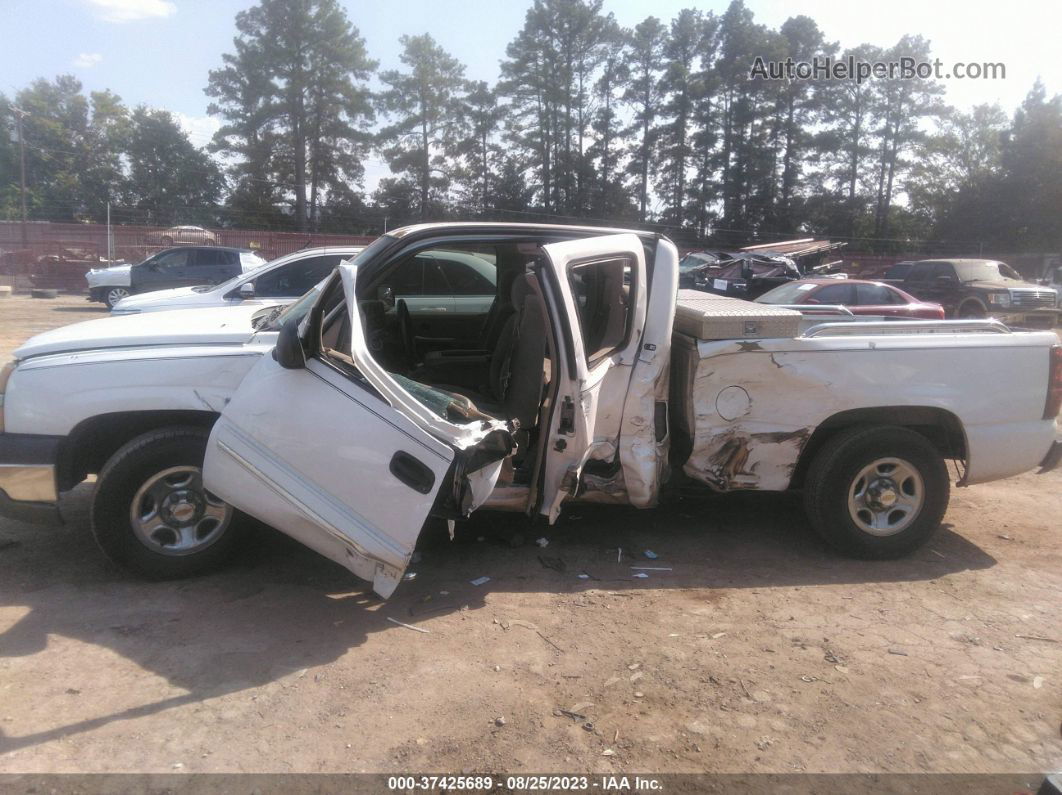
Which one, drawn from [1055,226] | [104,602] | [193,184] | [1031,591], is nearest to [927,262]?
[1031,591]

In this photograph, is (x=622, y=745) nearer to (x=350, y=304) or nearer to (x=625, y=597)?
(x=625, y=597)

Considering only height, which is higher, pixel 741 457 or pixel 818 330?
pixel 818 330

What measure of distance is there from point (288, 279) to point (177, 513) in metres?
6.17

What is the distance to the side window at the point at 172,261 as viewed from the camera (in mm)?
18016

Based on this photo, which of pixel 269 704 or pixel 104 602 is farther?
pixel 104 602

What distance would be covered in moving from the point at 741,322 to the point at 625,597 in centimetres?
171

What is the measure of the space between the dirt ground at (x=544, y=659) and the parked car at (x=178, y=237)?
92.7 ft

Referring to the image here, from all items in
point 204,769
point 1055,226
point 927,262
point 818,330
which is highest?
point 1055,226

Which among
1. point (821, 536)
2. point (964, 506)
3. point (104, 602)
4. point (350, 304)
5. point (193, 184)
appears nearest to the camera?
point (350, 304)

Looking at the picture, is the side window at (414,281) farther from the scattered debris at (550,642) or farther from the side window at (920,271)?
the side window at (920,271)

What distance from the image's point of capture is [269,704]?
3053mm

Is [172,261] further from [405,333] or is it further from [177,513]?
[177,513]

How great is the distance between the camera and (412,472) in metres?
3.39

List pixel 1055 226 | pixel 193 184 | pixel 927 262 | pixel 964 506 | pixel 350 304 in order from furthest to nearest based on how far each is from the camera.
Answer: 1. pixel 193 184
2. pixel 1055 226
3. pixel 927 262
4. pixel 964 506
5. pixel 350 304
